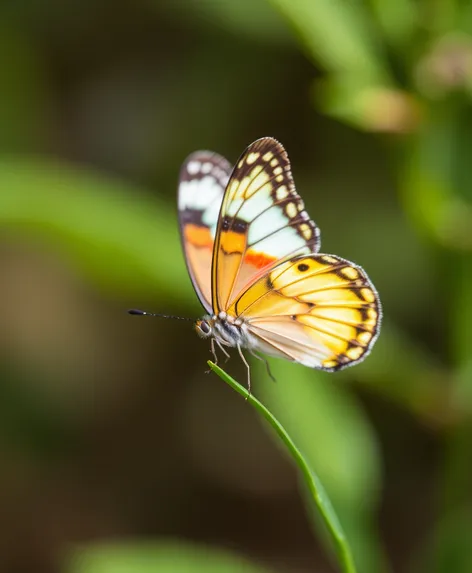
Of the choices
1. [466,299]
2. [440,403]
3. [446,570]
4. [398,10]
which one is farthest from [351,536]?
[398,10]

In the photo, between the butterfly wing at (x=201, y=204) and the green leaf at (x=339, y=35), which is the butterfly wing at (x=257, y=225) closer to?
the butterfly wing at (x=201, y=204)

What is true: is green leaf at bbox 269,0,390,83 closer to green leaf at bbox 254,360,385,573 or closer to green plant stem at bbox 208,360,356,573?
green leaf at bbox 254,360,385,573

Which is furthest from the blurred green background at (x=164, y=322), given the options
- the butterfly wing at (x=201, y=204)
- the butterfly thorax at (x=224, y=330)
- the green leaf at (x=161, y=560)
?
the green leaf at (x=161, y=560)

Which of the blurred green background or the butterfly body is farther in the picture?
the blurred green background

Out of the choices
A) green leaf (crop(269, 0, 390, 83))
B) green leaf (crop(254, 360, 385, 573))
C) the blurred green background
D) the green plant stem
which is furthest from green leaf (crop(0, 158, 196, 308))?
the green plant stem

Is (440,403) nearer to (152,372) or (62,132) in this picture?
(152,372)

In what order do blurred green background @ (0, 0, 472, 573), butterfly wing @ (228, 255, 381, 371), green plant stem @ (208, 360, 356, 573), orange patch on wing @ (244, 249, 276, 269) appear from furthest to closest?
blurred green background @ (0, 0, 472, 573)
orange patch on wing @ (244, 249, 276, 269)
butterfly wing @ (228, 255, 381, 371)
green plant stem @ (208, 360, 356, 573)

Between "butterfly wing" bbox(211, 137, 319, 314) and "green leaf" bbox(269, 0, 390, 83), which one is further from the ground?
"green leaf" bbox(269, 0, 390, 83)
